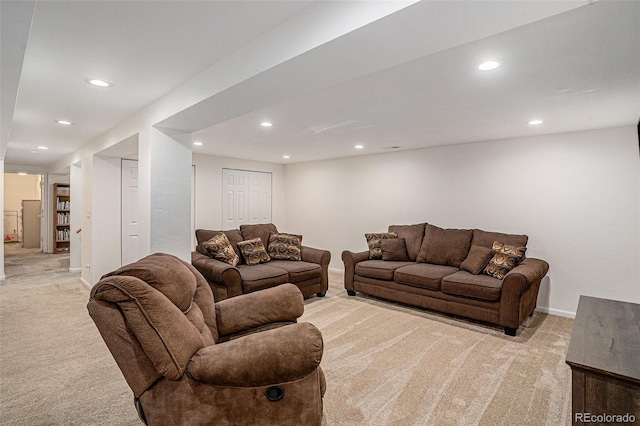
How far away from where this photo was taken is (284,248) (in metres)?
5.05

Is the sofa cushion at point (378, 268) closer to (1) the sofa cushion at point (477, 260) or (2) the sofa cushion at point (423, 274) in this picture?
(2) the sofa cushion at point (423, 274)

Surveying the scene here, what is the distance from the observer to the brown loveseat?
3.92 meters

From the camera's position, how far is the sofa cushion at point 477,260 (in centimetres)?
402

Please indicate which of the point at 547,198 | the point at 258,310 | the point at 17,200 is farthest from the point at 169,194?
the point at 17,200

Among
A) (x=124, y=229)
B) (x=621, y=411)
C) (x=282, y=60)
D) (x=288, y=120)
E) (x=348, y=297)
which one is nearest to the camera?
(x=621, y=411)

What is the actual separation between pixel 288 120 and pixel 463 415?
3.04m

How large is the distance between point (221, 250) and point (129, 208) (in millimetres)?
2169

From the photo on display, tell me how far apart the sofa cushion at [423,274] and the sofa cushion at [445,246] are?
0.14m

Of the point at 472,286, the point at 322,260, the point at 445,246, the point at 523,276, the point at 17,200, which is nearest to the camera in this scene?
the point at 523,276

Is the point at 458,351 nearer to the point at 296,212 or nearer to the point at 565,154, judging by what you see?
the point at 565,154

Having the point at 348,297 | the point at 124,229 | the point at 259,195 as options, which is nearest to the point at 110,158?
the point at 124,229

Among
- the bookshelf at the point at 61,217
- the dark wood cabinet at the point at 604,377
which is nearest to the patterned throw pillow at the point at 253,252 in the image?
the dark wood cabinet at the point at 604,377

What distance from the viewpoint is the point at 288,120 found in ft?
12.0

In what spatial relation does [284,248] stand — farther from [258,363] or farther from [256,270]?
[258,363]
